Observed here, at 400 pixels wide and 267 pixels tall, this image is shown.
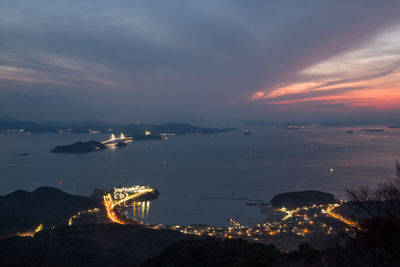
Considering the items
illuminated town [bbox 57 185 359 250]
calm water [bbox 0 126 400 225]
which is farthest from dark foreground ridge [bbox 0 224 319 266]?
calm water [bbox 0 126 400 225]

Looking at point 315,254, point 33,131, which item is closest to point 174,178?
point 315,254

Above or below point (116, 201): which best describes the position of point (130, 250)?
above

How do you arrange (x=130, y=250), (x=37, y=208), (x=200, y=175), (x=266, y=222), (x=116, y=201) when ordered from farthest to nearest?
(x=200, y=175) < (x=116, y=201) < (x=37, y=208) < (x=266, y=222) < (x=130, y=250)

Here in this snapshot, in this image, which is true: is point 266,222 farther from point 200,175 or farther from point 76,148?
point 76,148

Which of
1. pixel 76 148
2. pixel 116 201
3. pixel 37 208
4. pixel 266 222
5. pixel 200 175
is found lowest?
pixel 116 201

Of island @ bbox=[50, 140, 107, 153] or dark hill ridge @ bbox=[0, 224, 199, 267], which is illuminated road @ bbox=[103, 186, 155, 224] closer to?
dark hill ridge @ bbox=[0, 224, 199, 267]

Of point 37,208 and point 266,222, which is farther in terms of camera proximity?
point 37,208

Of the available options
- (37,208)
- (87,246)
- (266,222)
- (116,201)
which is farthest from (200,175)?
(87,246)
